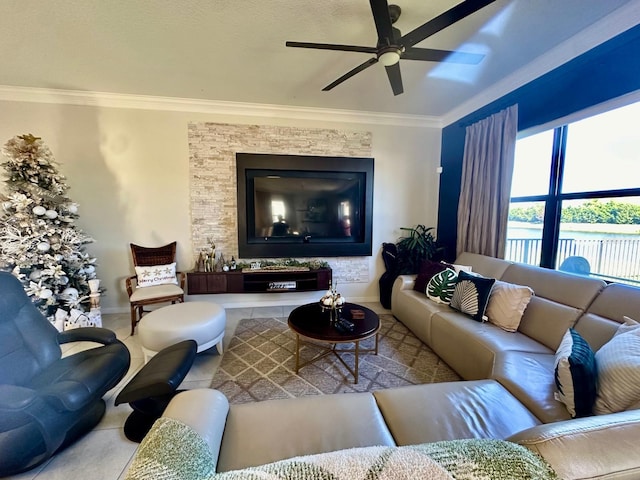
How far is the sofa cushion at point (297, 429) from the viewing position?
99cm

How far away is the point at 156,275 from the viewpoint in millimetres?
3164

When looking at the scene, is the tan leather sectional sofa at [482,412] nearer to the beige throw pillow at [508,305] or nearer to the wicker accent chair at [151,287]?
the beige throw pillow at [508,305]

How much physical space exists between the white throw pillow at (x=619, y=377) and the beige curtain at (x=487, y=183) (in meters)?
1.76

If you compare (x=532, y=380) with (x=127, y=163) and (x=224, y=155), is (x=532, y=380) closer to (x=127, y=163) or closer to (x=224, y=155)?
(x=224, y=155)

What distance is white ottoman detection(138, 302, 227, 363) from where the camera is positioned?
2.10 m

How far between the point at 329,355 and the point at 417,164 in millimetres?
3076

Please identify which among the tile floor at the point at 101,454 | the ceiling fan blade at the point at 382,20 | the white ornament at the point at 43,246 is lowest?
the tile floor at the point at 101,454

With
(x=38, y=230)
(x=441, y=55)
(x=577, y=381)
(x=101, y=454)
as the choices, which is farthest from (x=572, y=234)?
(x=38, y=230)

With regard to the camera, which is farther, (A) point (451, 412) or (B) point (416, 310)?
(B) point (416, 310)

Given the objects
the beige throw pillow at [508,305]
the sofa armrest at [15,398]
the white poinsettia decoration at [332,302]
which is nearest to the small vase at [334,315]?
the white poinsettia decoration at [332,302]

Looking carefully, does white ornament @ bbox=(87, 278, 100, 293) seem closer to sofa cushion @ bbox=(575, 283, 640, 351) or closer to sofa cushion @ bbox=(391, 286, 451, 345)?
sofa cushion @ bbox=(391, 286, 451, 345)

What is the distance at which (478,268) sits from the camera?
2904mm

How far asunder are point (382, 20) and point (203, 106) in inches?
106

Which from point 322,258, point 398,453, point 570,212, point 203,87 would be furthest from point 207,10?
point 570,212
